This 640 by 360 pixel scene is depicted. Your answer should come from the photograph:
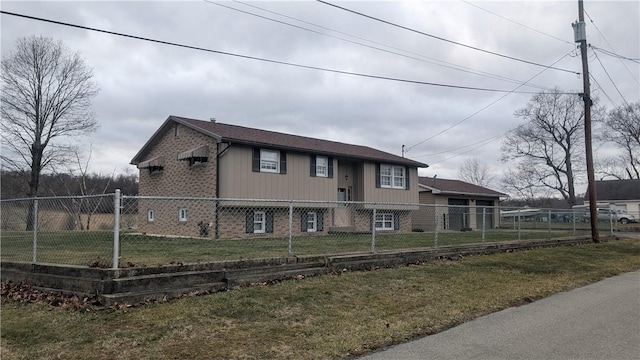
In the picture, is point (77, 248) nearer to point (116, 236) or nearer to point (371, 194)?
point (116, 236)

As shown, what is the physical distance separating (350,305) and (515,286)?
4109 millimetres

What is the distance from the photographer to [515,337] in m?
6.06

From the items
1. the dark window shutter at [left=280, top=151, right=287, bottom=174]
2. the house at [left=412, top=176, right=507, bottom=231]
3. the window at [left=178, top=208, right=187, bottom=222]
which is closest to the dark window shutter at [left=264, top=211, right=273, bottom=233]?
the dark window shutter at [left=280, top=151, right=287, bottom=174]

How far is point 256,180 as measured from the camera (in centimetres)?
2034

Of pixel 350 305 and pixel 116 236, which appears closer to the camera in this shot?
pixel 116 236

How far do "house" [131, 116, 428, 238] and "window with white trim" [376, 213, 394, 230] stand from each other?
0.06 m

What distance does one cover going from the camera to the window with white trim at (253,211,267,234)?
20.3m

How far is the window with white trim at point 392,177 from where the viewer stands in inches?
1050

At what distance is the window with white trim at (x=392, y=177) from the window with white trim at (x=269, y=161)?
757 centimetres

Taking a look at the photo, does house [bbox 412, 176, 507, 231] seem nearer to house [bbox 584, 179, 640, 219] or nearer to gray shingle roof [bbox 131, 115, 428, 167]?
gray shingle roof [bbox 131, 115, 428, 167]

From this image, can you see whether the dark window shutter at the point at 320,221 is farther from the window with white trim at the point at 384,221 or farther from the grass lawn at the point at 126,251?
the grass lawn at the point at 126,251

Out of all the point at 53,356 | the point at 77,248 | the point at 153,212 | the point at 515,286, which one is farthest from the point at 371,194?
the point at 53,356

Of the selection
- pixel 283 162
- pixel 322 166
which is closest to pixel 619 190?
pixel 322 166

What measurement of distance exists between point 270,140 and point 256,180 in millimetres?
2324
